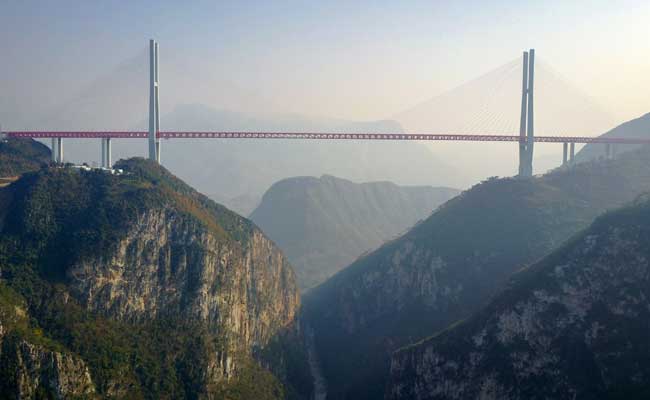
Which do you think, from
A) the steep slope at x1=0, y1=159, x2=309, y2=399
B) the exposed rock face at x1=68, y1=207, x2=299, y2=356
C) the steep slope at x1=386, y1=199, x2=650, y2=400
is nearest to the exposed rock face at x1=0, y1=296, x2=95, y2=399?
the steep slope at x1=0, y1=159, x2=309, y2=399

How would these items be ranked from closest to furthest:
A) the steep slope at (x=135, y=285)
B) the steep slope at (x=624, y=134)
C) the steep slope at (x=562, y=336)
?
1. the steep slope at (x=562, y=336)
2. the steep slope at (x=135, y=285)
3. the steep slope at (x=624, y=134)

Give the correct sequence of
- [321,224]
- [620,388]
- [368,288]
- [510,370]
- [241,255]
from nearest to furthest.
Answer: [620,388] < [510,370] < [241,255] < [368,288] < [321,224]

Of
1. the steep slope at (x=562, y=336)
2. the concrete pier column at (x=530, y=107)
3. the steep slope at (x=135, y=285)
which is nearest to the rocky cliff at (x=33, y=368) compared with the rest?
the steep slope at (x=135, y=285)

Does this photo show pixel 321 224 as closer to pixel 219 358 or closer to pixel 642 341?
pixel 219 358

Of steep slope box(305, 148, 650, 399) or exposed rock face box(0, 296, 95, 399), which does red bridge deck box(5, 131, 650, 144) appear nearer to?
steep slope box(305, 148, 650, 399)

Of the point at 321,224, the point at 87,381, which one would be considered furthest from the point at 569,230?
the point at 321,224

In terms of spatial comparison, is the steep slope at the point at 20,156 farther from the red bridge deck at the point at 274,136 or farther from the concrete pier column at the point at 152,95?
the concrete pier column at the point at 152,95
